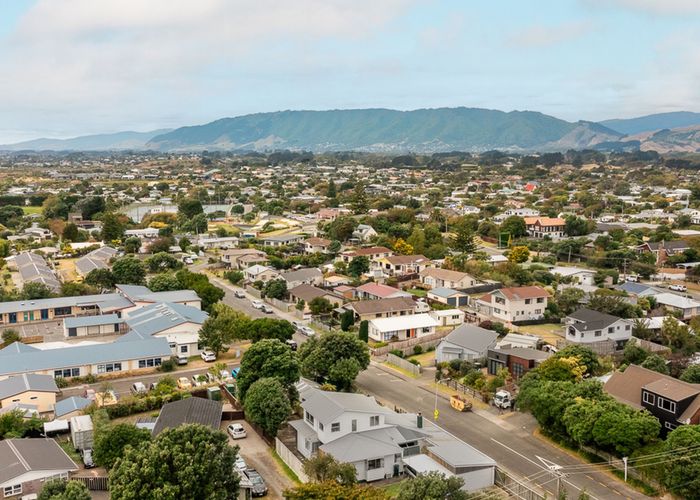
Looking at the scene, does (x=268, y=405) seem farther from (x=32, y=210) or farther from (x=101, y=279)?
(x=32, y=210)

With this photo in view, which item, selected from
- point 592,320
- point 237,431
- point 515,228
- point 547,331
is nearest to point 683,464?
point 237,431

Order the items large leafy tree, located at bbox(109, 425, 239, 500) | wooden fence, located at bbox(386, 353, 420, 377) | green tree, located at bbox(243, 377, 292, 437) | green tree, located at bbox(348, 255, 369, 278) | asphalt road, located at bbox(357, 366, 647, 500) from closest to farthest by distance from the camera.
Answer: large leafy tree, located at bbox(109, 425, 239, 500) → asphalt road, located at bbox(357, 366, 647, 500) → green tree, located at bbox(243, 377, 292, 437) → wooden fence, located at bbox(386, 353, 420, 377) → green tree, located at bbox(348, 255, 369, 278)

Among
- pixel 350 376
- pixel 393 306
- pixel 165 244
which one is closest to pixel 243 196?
pixel 165 244

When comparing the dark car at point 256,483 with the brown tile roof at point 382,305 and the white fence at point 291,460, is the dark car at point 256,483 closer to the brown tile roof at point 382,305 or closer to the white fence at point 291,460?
the white fence at point 291,460

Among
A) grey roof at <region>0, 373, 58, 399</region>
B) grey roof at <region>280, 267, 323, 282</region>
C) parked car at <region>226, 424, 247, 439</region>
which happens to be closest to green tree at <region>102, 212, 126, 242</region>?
grey roof at <region>280, 267, 323, 282</region>

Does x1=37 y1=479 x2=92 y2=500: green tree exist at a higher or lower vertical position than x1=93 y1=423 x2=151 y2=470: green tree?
higher

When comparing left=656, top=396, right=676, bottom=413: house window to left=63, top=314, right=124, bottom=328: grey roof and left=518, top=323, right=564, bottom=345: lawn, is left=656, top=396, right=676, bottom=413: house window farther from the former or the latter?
left=63, top=314, right=124, bottom=328: grey roof

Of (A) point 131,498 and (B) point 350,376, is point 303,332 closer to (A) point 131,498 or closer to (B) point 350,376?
(B) point 350,376
